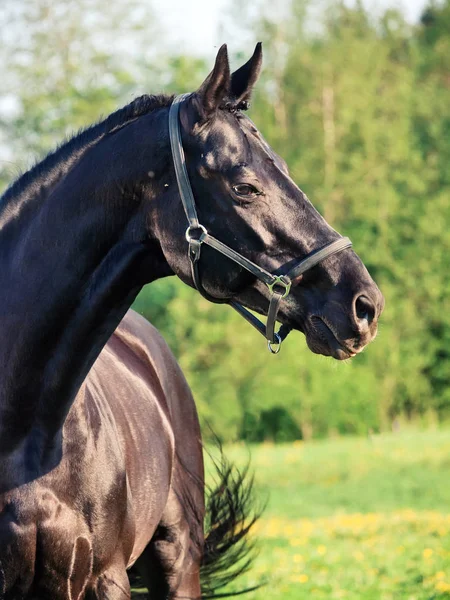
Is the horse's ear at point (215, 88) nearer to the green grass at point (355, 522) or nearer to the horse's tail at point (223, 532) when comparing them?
the green grass at point (355, 522)

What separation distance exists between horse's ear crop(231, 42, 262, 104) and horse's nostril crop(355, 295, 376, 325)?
0.81m

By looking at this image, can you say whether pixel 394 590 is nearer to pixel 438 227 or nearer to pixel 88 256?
pixel 88 256

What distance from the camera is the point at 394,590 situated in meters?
6.69

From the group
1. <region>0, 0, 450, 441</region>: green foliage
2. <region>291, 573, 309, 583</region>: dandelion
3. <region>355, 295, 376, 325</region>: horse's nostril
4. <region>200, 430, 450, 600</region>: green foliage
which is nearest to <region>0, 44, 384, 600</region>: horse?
<region>355, 295, 376, 325</region>: horse's nostril

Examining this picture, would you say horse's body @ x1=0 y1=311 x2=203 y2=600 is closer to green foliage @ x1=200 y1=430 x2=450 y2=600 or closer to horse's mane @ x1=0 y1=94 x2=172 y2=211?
horse's mane @ x1=0 y1=94 x2=172 y2=211

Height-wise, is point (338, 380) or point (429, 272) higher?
point (429, 272)

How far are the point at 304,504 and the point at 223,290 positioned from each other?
1193 cm

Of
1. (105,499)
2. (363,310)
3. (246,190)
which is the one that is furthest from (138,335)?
(363,310)

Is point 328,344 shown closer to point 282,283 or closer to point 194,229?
point 282,283

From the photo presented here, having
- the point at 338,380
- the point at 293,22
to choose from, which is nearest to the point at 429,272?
the point at 338,380

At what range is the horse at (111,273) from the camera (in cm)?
289

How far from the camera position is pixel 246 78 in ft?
10.2

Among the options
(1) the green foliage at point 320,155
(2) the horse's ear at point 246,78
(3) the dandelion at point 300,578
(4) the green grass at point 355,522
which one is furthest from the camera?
(1) the green foliage at point 320,155

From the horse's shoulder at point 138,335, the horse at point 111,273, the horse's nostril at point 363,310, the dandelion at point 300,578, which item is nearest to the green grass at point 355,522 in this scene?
the dandelion at point 300,578
